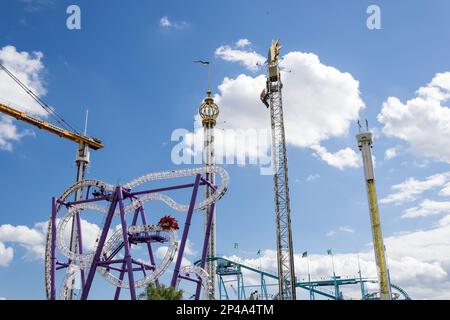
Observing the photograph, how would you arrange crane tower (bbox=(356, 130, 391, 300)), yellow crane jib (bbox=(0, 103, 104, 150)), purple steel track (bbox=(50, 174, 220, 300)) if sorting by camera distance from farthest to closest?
yellow crane jib (bbox=(0, 103, 104, 150))
crane tower (bbox=(356, 130, 391, 300))
purple steel track (bbox=(50, 174, 220, 300))

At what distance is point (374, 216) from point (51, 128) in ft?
166

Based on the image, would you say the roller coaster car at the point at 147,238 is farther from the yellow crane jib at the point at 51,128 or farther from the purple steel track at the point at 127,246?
the yellow crane jib at the point at 51,128

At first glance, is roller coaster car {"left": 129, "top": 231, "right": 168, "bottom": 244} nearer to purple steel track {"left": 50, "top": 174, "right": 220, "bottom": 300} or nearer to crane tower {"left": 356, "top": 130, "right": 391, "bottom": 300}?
purple steel track {"left": 50, "top": 174, "right": 220, "bottom": 300}

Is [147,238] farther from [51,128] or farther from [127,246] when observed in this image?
[51,128]

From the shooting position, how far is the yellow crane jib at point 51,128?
6819 cm

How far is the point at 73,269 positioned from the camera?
50.2m

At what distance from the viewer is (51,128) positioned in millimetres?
75500

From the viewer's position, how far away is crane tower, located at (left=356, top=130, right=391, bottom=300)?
55.5 metres

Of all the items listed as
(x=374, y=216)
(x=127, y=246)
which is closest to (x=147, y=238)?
(x=127, y=246)

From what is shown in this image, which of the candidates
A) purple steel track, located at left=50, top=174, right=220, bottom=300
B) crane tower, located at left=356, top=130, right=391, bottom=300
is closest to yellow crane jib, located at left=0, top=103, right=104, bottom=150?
purple steel track, located at left=50, top=174, right=220, bottom=300

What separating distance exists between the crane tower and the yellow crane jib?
45.9 m

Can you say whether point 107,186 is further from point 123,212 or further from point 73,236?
point 73,236
